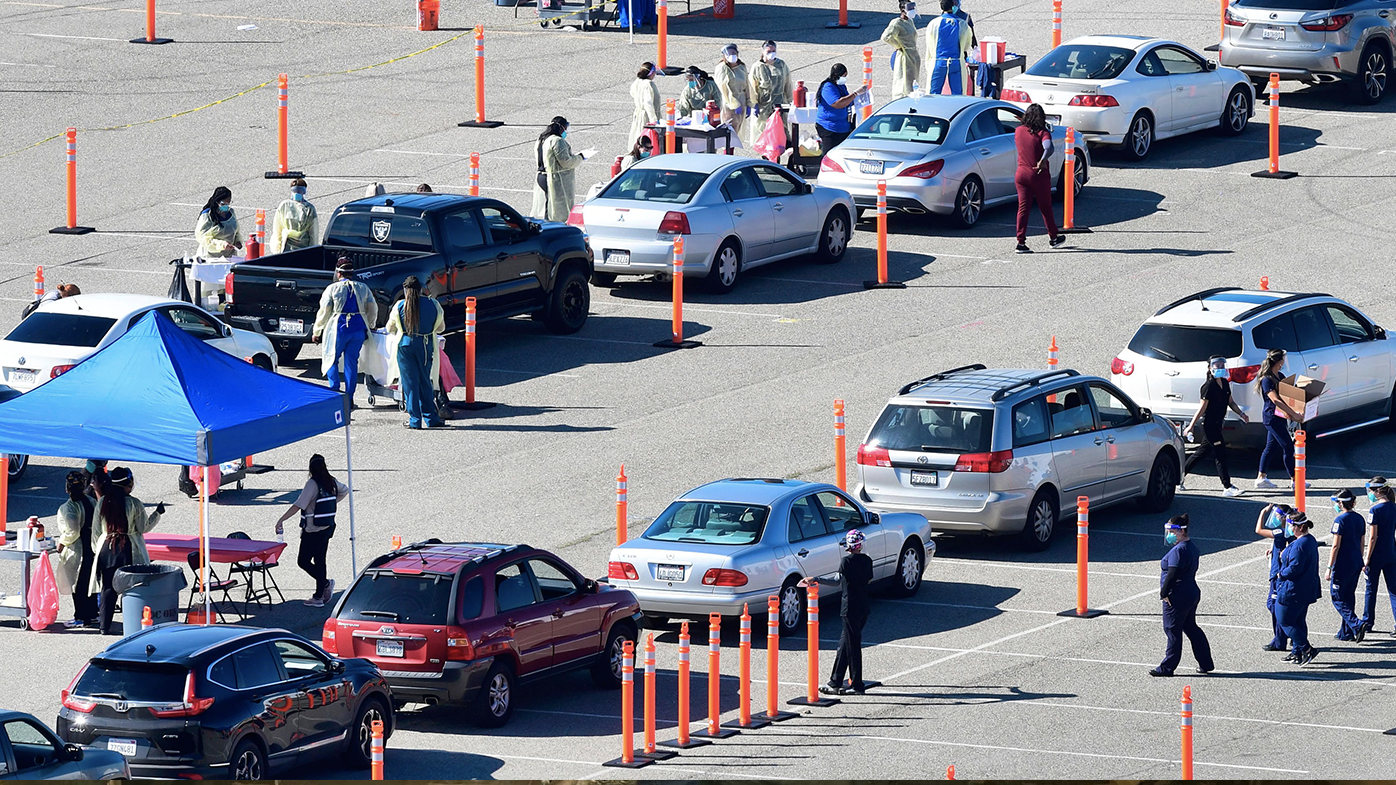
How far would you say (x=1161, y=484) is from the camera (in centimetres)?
2242

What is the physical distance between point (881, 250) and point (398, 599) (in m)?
13.8

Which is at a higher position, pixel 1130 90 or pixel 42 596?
pixel 1130 90

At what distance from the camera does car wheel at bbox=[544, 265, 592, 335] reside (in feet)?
91.4

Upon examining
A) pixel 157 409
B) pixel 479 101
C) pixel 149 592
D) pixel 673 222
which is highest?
pixel 479 101

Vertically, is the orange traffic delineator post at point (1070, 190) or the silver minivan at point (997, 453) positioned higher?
the orange traffic delineator post at point (1070, 190)

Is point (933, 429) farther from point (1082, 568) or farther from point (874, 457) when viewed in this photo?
point (1082, 568)

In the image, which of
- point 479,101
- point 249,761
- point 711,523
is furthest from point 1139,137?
point 249,761

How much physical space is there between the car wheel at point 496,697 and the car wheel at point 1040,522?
19.7 ft

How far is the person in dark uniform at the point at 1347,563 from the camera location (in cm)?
1844

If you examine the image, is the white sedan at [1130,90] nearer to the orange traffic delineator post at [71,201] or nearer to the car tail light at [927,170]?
the car tail light at [927,170]

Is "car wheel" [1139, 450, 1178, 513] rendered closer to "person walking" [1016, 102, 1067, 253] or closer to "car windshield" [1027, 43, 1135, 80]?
"person walking" [1016, 102, 1067, 253]

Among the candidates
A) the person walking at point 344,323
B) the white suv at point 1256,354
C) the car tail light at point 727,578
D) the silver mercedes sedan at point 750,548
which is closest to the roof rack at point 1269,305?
the white suv at point 1256,354

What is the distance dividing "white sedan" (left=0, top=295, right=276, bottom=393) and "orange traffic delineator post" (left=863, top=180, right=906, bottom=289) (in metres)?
8.25

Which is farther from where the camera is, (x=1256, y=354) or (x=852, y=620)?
(x=1256, y=354)
